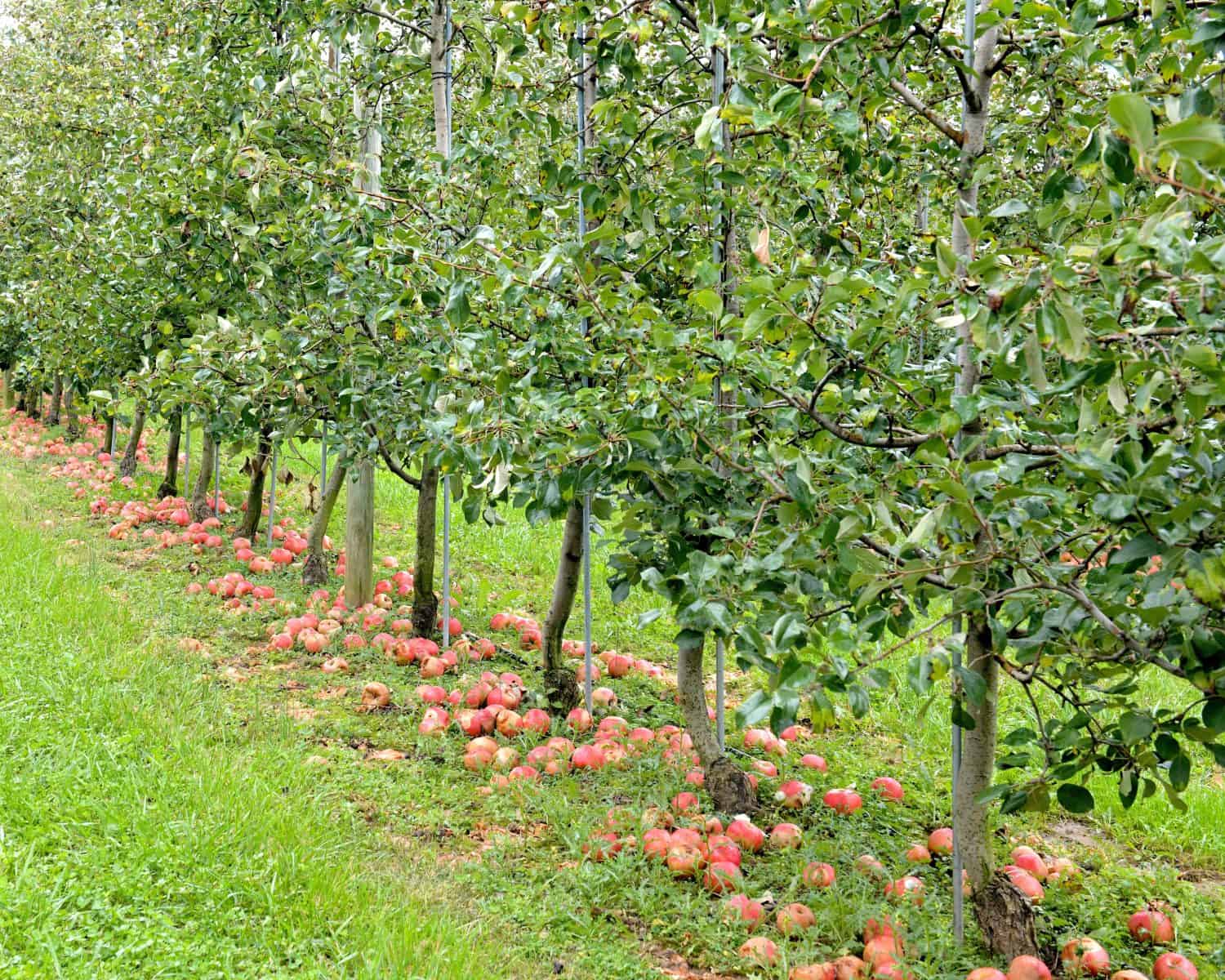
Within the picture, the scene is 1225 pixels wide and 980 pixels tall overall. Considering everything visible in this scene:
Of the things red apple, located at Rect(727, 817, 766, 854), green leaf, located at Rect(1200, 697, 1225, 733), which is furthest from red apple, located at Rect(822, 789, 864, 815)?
green leaf, located at Rect(1200, 697, 1225, 733)

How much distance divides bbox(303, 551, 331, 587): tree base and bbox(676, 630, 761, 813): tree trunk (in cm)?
354

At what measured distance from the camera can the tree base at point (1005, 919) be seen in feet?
8.50

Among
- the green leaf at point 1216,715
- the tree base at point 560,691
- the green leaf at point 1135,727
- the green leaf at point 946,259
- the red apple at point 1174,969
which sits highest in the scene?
the green leaf at point 946,259

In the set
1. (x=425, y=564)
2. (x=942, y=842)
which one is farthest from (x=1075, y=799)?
(x=425, y=564)

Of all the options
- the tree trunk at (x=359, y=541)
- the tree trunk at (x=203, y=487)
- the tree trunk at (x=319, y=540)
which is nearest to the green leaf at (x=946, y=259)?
the tree trunk at (x=359, y=541)

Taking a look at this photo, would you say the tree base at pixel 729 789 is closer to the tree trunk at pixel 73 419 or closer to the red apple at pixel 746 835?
the red apple at pixel 746 835

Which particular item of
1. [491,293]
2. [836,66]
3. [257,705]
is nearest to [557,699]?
[257,705]

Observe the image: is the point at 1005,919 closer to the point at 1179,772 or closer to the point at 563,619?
the point at 1179,772

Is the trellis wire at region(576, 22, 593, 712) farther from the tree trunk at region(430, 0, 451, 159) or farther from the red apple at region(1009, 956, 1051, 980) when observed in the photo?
the red apple at region(1009, 956, 1051, 980)

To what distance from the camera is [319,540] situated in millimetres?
6223

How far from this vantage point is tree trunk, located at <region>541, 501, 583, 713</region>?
4.14 meters

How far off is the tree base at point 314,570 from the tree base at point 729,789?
3.66 meters

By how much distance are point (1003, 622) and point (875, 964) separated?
98cm

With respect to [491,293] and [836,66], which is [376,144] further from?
[836,66]
